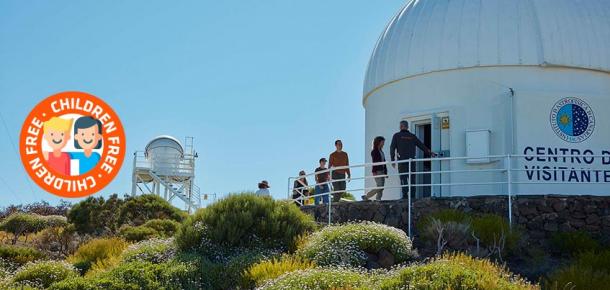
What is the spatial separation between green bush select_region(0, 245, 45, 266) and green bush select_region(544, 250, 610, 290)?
375 inches

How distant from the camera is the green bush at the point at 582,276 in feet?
32.2

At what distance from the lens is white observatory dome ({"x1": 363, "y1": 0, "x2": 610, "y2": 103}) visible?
16.0 metres

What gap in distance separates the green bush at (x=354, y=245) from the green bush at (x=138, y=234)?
17.7ft

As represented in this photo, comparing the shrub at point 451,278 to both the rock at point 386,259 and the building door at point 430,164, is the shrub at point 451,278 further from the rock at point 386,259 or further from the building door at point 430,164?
the building door at point 430,164

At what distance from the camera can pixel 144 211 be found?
20.4 metres

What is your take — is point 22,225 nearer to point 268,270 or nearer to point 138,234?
point 138,234

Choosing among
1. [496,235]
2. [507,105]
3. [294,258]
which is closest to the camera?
[294,258]

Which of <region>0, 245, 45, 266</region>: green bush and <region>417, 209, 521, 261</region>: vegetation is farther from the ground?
<region>417, 209, 521, 261</region>: vegetation

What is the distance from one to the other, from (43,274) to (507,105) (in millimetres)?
8904

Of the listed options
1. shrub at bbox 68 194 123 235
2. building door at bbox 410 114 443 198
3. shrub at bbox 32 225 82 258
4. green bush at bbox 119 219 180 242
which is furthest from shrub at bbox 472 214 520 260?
shrub at bbox 68 194 123 235

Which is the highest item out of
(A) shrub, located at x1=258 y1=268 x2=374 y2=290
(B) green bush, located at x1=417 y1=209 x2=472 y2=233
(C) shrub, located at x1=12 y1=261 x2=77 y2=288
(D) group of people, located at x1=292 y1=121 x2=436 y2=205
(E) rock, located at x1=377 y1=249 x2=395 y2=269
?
(D) group of people, located at x1=292 y1=121 x2=436 y2=205

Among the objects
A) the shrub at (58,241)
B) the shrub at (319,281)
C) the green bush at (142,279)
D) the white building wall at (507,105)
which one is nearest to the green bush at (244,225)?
the green bush at (142,279)

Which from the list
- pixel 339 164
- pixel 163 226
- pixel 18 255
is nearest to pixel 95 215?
pixel 163 226

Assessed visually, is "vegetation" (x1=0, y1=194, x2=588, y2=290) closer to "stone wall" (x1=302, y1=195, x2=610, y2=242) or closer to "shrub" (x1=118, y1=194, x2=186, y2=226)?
Answer: "stone wall" (x1=302, y1=195, x2=610, y2=242)
